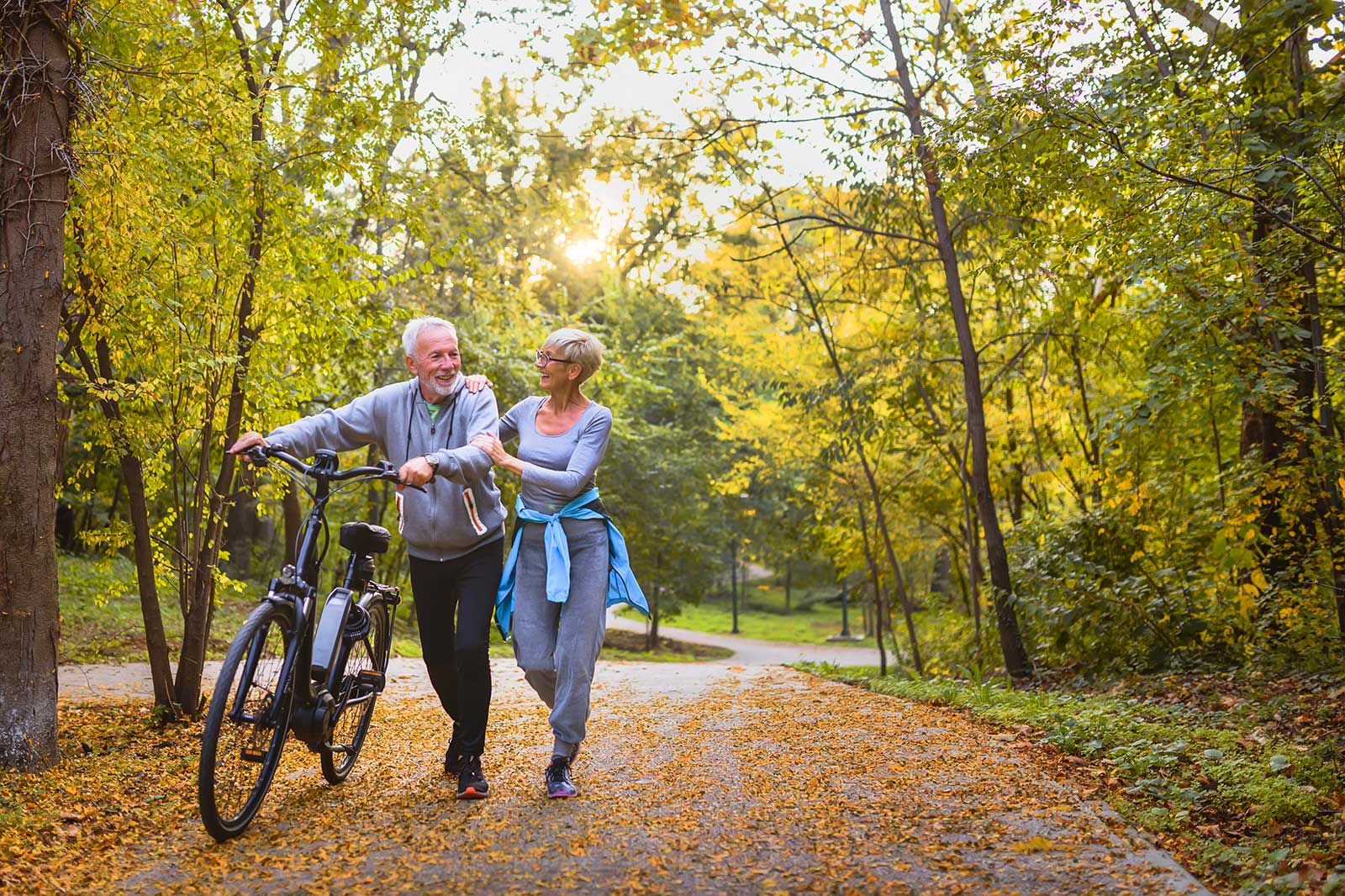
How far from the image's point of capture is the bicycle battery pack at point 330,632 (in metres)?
4.03

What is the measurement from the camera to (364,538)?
14.0ft

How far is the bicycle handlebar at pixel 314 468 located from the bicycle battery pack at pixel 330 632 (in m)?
0.45

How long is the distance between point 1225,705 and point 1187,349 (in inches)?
86.8

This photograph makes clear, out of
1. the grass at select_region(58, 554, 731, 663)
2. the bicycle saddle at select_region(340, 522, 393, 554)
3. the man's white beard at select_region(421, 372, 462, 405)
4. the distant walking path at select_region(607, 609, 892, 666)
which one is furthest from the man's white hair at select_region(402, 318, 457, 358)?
the distant walking path at select_region(607, 609, 892, 666)

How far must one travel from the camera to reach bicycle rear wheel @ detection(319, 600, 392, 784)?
4348mm

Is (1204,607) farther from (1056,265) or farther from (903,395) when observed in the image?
(903,395)

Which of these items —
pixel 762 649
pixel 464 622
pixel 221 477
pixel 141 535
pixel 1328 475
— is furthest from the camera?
pixel 762 649

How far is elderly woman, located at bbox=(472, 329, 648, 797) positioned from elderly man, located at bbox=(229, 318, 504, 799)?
0.44 feet

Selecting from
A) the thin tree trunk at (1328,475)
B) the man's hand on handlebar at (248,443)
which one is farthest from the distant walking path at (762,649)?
the man's hand on handlebar at (248,443)

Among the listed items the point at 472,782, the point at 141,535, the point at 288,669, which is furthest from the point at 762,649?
the point at 288,669

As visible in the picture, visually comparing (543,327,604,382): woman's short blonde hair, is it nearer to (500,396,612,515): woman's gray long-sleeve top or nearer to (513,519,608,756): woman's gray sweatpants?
(500,396,612,515): woman's gray long-sleeve top

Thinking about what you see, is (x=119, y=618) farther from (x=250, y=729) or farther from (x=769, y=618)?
(x=769, y=618)

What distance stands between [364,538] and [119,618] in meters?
10.3

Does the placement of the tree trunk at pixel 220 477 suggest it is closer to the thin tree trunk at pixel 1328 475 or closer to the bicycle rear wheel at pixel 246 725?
the bicycle rear wheel at pixel 246 725
